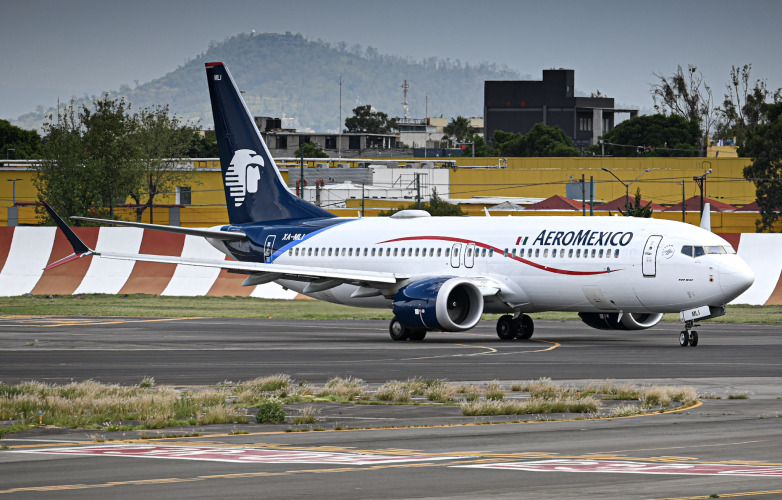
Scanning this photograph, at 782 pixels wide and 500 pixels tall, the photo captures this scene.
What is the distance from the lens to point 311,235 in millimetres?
44938

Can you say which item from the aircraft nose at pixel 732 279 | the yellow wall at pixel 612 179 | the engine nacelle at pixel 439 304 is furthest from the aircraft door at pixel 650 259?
the yellow wall at pixel 612 179

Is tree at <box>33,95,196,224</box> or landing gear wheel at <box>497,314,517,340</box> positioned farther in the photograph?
tree at <box>33,95,196,224</box>

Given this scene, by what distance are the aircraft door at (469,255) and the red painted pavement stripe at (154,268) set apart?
22.3 metres

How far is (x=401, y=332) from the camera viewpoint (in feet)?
129

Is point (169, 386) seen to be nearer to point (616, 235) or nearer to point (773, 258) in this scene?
point (616, 235)

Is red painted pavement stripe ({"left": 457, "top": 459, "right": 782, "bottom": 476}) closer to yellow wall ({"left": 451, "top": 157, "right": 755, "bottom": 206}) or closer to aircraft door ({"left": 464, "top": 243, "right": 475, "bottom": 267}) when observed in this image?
aircraft door ({"left": 464, "top": 243, "right": 475, "bottom": 267})

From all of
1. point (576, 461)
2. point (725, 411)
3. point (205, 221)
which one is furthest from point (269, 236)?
point (205, 221)

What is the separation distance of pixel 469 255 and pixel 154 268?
2348 centimetres

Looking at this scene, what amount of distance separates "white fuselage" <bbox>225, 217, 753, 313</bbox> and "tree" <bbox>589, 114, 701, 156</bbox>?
140m

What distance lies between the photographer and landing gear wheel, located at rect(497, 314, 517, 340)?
3981 cm

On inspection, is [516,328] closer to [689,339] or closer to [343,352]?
[689,339]

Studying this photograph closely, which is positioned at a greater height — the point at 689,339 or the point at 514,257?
the point at 514,257

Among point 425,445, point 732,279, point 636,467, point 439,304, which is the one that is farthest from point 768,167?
point 636,467

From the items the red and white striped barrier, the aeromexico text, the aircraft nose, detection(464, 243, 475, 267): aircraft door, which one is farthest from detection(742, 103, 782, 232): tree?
the aircraft nose
